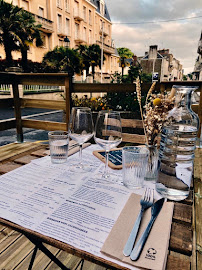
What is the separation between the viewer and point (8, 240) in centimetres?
148

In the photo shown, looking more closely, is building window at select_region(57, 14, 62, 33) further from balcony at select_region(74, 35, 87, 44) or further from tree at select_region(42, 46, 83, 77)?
tree at select_region(42, 46, 83, 77)

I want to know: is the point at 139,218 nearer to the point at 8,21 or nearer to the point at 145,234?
the point at 145,234

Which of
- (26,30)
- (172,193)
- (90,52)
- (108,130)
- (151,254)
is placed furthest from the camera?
(90,52)

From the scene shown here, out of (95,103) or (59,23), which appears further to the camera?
(59,23)

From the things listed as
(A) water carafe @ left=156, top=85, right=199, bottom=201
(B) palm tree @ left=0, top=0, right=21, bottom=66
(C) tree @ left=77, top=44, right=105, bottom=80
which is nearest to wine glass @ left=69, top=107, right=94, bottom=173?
(A) water carafe @ left=156, top=85, right=199, bottom=201

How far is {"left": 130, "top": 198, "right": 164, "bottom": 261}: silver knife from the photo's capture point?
47 cm

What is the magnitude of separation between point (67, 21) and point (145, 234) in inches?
1149

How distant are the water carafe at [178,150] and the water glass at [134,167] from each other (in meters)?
0.07

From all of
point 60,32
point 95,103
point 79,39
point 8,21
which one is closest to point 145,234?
point 95,103

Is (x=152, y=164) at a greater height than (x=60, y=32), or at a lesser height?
lesser

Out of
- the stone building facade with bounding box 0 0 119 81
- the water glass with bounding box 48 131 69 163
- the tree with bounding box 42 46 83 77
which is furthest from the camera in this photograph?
the stone building facade with bounding box 0 0 119 81

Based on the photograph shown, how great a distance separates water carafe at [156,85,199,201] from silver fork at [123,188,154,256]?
0.24ft

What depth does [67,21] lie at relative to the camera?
83.9 feet

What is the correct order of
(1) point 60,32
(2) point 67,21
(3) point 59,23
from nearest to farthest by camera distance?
(1) point 60,32, (3) point 59,23, (2) point 67,21
